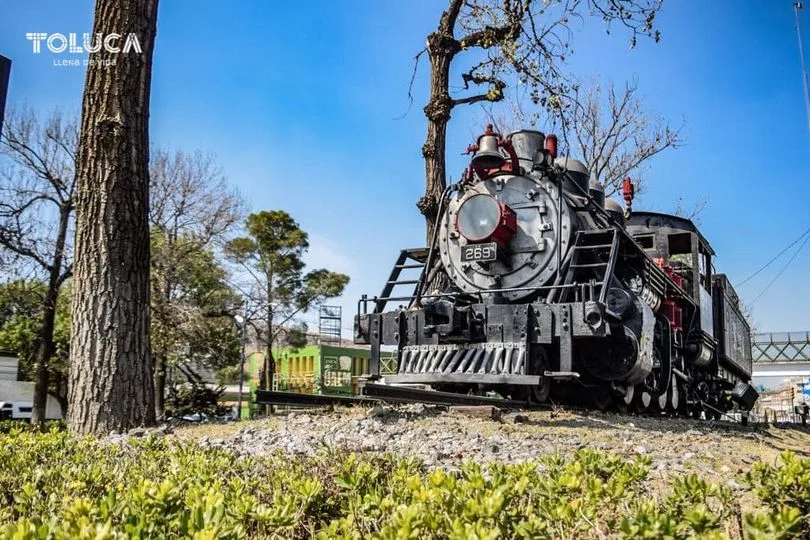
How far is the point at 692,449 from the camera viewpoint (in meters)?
4.89

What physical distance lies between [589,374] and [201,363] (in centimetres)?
1716

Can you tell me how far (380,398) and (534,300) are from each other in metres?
2.55

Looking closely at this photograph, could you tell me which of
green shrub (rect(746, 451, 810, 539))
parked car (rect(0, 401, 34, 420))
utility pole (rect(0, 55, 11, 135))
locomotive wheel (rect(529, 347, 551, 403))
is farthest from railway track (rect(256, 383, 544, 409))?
parked car (rect(0, 401, 34, 420))

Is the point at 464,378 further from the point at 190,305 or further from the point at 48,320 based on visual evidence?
the point at 190,305

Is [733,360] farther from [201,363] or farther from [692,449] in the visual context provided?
[201,363]

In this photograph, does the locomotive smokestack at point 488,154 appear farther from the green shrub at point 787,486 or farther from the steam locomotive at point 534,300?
the green shrub at point 787,486

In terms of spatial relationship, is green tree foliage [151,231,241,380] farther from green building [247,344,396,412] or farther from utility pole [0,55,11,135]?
utility pole [0,55,11,135]

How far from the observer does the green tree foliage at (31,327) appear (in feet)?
59.0

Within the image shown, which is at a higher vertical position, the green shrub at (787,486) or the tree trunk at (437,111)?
the tree trunk at (437,111)

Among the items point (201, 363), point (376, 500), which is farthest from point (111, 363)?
point (201, 363)

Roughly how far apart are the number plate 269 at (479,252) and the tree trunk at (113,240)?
3.98 meters

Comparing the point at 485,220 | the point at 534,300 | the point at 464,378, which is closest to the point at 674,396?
the point at 534,300

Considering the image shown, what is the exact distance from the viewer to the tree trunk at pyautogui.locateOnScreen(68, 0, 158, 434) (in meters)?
6.38

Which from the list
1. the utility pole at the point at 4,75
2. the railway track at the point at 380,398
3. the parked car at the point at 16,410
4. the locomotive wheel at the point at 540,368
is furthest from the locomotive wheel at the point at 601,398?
the parked car at the point at 16,410
